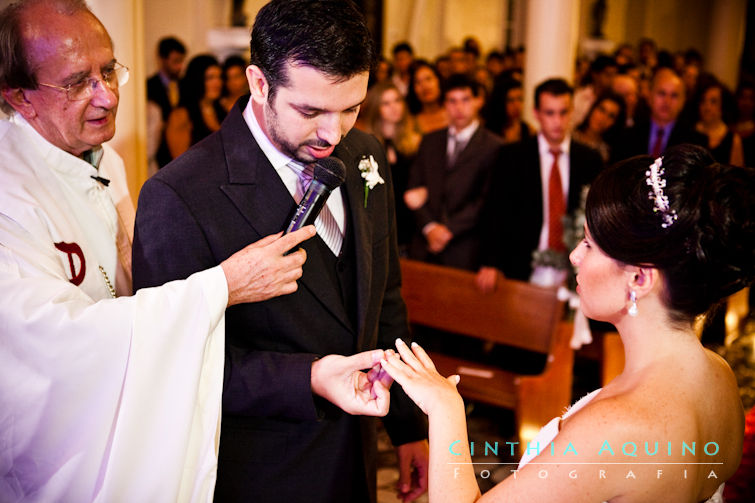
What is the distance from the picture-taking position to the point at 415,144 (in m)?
6.11

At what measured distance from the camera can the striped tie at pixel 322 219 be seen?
204 cm

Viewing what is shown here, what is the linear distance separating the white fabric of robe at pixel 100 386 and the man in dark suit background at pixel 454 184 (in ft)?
11.6

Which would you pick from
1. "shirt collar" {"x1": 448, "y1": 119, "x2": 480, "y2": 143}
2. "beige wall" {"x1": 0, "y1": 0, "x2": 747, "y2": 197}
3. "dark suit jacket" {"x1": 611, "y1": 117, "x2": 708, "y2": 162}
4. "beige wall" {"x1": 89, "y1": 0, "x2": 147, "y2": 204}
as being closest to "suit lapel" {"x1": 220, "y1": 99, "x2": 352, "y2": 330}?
"beige wall" {"x1": 0, "y1": 0, "x2": 747, "y2": 197}

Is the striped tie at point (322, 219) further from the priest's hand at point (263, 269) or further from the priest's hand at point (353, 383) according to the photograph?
the priest's hand at point (353, 383)

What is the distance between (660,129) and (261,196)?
526 centimetres

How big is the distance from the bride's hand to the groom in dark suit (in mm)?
197

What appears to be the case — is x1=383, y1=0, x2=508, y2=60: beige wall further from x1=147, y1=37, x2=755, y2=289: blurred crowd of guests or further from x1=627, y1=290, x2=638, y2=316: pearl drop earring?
x1=627, y1=290, x2=638, y2=316: pearl drop earring

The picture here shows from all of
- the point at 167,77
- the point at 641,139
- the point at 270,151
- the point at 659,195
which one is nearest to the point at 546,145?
the point at 641,139

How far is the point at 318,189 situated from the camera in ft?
6.05

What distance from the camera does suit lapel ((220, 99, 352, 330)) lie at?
6.38 ft

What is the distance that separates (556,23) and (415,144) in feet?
6.99

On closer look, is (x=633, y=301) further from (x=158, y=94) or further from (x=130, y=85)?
(x=158, y=94)

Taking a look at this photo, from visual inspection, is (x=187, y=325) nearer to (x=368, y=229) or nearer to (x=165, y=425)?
(x=165, y=425)

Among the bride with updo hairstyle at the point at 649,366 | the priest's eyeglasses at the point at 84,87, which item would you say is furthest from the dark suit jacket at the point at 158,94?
the bride with updo hairstyle at the point at 649,366
